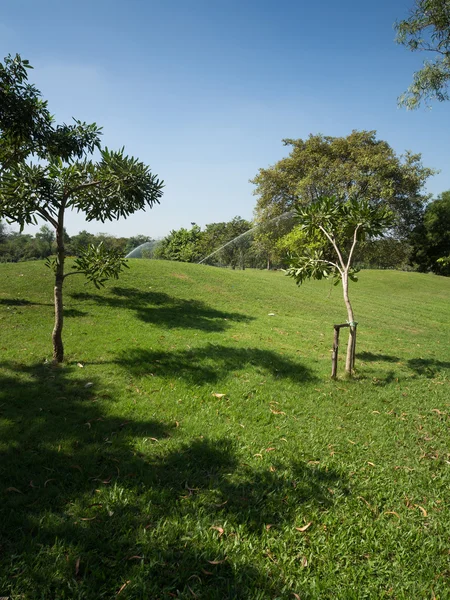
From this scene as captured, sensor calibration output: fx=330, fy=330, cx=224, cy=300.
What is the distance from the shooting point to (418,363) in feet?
29.2

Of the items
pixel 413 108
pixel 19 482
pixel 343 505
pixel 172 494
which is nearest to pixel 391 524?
pixel 343 505

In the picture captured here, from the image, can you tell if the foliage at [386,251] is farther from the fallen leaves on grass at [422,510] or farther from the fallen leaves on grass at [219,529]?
the fallen leaves on grass at [219,529]

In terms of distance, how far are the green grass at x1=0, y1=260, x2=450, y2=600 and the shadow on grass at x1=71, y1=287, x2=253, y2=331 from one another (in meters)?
1.64

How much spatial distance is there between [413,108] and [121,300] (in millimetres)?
11392

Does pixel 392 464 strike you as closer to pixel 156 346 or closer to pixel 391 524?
pixel 391 524

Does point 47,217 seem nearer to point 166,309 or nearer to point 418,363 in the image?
point 166,309

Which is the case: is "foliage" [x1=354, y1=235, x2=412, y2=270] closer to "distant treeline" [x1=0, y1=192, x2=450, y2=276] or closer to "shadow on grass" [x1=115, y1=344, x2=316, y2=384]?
"distant treeline" [x1=0, y1=192, x2=450, y2=276]

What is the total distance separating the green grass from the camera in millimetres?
2520

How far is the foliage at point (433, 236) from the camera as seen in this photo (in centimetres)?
4203

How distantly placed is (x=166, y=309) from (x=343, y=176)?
1009 inches

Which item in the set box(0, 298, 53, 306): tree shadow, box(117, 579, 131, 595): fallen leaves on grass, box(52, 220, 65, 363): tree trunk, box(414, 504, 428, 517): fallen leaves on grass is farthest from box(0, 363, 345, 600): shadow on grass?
box(0, 298, 53, 306): tree shadow

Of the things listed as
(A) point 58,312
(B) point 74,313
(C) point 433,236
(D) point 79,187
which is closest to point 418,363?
(A) point 58,312

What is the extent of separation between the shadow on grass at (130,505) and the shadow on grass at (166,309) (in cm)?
608

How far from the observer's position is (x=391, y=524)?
3152 mm
